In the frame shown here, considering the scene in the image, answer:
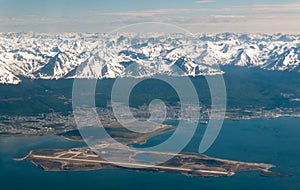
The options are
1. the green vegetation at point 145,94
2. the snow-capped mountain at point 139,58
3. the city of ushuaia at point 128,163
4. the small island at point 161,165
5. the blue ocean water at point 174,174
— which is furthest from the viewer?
the snow-capped mountain at point 139,58

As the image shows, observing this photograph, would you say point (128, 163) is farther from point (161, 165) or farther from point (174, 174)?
point (174, 174)

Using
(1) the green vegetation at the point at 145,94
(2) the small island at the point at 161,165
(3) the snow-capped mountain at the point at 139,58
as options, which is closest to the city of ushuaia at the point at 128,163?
(2) the small island at the point at 161,165

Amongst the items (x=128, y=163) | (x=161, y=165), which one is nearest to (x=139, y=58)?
(x=161, y=165)

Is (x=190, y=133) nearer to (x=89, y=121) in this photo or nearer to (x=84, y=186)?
(x=89, y=121)

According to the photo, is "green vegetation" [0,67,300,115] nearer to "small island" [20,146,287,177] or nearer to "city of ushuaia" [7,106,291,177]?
"city of ushuaia" [7,106,291,177]

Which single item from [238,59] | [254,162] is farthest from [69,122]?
[238,59]

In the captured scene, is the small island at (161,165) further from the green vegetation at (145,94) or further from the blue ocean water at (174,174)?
the green vegetation at (145,94)

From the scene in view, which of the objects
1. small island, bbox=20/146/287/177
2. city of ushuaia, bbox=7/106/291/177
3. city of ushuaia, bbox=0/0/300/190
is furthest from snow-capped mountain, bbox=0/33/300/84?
small island, bbox=20/146/287/177
